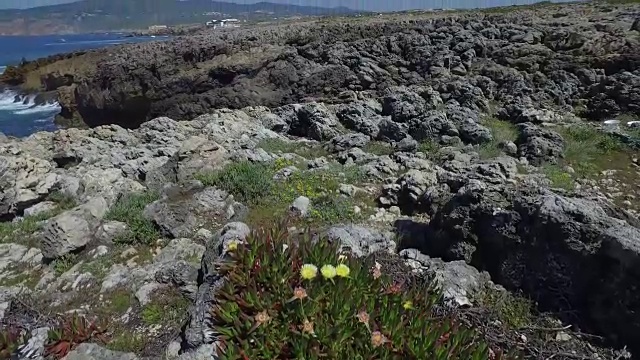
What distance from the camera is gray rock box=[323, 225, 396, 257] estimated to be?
6.06 meters

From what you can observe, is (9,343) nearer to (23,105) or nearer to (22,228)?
(22,228)

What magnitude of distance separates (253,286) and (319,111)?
36.8 feet

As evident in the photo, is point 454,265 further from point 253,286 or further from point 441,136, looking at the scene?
point 441,136

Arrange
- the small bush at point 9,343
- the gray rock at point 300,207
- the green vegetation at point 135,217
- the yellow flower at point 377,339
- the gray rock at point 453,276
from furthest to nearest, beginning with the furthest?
the gray rock at point 300,207 → the green vegetation at point 135,217 → the gray rock at point 453,276 → the small bush at point 9,343 → the yellow flower at point 377,339

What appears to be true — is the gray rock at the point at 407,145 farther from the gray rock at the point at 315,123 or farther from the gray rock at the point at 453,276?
the gray rock at the point at 453,276

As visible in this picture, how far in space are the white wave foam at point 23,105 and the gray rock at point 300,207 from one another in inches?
1576

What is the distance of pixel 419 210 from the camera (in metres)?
8.80

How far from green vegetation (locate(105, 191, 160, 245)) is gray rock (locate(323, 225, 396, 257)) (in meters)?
3.03

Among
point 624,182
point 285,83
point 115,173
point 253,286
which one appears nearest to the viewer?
point 253,286

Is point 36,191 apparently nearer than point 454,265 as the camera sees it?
No

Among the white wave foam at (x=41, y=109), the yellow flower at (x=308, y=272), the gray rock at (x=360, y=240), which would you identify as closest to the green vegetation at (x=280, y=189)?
the gray rock at (x=360, y=240)

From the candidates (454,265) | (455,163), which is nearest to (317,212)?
(454,265)

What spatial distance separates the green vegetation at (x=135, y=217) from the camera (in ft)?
25.4

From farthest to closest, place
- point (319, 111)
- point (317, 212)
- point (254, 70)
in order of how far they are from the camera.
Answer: point (254, 70), point (319, 111), point (317, 212)
